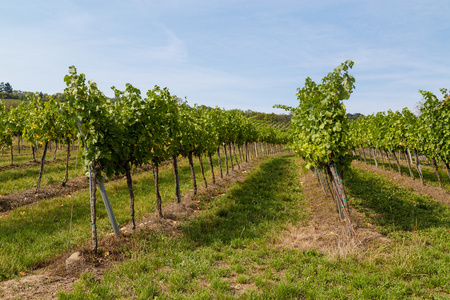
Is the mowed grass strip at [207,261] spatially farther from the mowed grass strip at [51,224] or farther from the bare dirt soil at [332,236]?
the mowed grass strip at [51,224]

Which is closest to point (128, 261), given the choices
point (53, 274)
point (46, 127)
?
point (53, 274)

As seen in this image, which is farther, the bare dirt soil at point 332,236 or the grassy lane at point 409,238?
the bare dirt soil at point 332,236

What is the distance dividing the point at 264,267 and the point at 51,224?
839cm

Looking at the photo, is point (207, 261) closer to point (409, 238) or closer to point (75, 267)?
point (75, 267)

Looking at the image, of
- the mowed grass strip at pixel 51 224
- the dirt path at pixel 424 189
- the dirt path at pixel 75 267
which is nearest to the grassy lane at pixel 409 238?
the dirt path at pixel 424 189

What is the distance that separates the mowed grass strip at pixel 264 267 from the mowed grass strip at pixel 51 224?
2.21 meters

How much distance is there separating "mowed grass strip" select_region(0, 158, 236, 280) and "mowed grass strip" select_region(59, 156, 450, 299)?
2.21 metres

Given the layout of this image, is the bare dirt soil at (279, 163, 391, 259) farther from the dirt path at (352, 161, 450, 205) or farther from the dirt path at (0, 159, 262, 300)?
the dirt path at (352, 161, 450, 205)

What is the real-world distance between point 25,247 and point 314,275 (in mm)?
8190

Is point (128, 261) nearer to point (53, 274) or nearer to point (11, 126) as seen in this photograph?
point (53, 274)

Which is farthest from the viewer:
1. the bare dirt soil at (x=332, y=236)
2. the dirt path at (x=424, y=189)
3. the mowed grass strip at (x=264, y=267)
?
the dirt path at (x=424, y=189)

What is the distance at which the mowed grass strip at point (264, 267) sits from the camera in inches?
195

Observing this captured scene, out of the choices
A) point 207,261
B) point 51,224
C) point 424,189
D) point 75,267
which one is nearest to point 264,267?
point 207,261

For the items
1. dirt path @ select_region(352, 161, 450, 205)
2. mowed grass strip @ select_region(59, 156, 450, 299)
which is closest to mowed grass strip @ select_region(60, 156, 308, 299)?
mowed grass strip @ select_region(59, 156, 450, 299)
